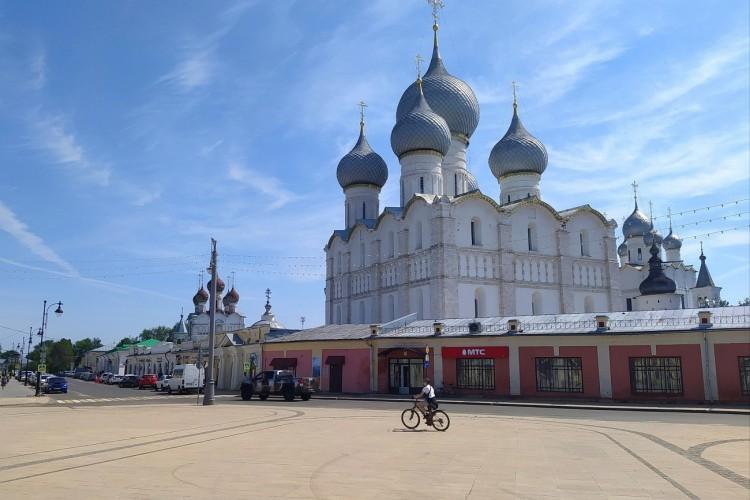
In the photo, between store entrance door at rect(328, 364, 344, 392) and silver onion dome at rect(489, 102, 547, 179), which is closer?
store entrance door at rect(328, 364, 344, 392)

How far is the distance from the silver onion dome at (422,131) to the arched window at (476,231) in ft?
28.6

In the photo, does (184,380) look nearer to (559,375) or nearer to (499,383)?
(499,383)

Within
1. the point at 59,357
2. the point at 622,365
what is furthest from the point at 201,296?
the point at 622,365

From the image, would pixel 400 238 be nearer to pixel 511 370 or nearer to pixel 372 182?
pixel 372 182

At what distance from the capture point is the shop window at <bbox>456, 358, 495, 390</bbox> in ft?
115

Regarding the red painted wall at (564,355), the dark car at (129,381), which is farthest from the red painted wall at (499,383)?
the dark car at (129,381)

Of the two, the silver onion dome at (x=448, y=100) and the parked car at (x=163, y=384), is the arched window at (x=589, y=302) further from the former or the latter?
the parked car at (x=163, y=384)

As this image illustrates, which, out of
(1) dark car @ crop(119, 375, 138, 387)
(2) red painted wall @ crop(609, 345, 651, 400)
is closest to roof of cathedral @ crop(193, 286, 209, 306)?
(1) dark car @ crop(119, 375, 138, 387)

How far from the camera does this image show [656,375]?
3064 centimetres

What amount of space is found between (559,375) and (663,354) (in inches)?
205

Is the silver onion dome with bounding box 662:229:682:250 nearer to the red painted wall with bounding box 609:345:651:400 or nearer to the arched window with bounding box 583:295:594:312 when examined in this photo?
the arched window with bounding box 583:295:594:312

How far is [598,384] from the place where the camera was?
3188 cm

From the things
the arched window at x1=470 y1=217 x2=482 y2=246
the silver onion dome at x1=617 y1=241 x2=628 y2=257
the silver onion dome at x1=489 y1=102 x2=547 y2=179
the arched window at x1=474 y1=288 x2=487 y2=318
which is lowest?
the arched window at x1=474 y1=288 x2=487 y2=318

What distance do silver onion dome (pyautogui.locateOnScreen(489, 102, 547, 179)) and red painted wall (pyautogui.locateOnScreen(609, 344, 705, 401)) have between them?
3040cm
